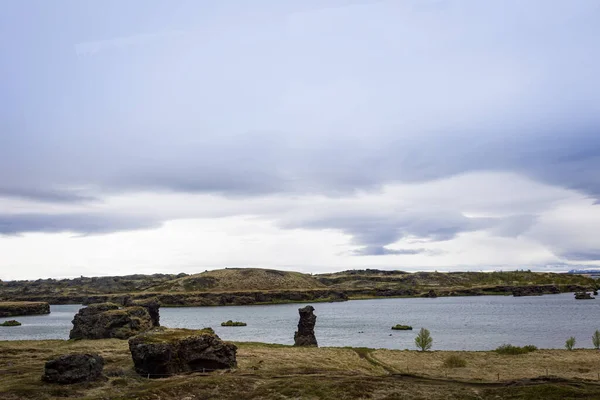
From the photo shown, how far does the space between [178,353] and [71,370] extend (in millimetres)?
10550

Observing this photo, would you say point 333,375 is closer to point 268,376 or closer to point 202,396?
point 268,376

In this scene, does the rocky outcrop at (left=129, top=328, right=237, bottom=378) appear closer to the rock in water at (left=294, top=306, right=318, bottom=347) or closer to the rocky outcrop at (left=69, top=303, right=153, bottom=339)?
the rock in water at (left=294, top=306, right=318, bottom=347)

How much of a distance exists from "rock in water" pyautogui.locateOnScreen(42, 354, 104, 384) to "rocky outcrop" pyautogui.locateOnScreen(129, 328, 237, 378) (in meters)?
5.16

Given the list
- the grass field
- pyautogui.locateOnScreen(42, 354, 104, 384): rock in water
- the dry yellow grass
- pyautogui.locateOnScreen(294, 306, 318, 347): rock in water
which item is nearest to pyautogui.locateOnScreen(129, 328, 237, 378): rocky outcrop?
the grass field

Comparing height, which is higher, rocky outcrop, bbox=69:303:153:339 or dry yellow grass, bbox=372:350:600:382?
rocky outcrop, bbox=69:303:153:339

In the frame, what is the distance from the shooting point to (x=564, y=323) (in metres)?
112

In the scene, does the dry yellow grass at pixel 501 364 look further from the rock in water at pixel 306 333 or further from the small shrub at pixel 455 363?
the rock in water at pixel 306 333

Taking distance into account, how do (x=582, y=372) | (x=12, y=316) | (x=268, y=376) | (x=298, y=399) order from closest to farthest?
(x=298, y=399), (x=268, y=376), (x=582, y=372), (x=12, y=316)

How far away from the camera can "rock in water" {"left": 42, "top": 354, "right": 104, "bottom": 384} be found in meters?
42.0

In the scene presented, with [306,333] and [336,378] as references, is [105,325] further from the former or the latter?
[336,378]

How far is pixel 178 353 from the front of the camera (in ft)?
164

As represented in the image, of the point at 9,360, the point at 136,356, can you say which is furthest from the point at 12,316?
the point at 136,356

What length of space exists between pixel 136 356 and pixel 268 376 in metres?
13.2

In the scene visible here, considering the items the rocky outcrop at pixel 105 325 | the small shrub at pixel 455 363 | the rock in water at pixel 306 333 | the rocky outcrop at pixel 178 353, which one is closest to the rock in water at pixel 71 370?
the rocky outcrop at pixel 178 353
